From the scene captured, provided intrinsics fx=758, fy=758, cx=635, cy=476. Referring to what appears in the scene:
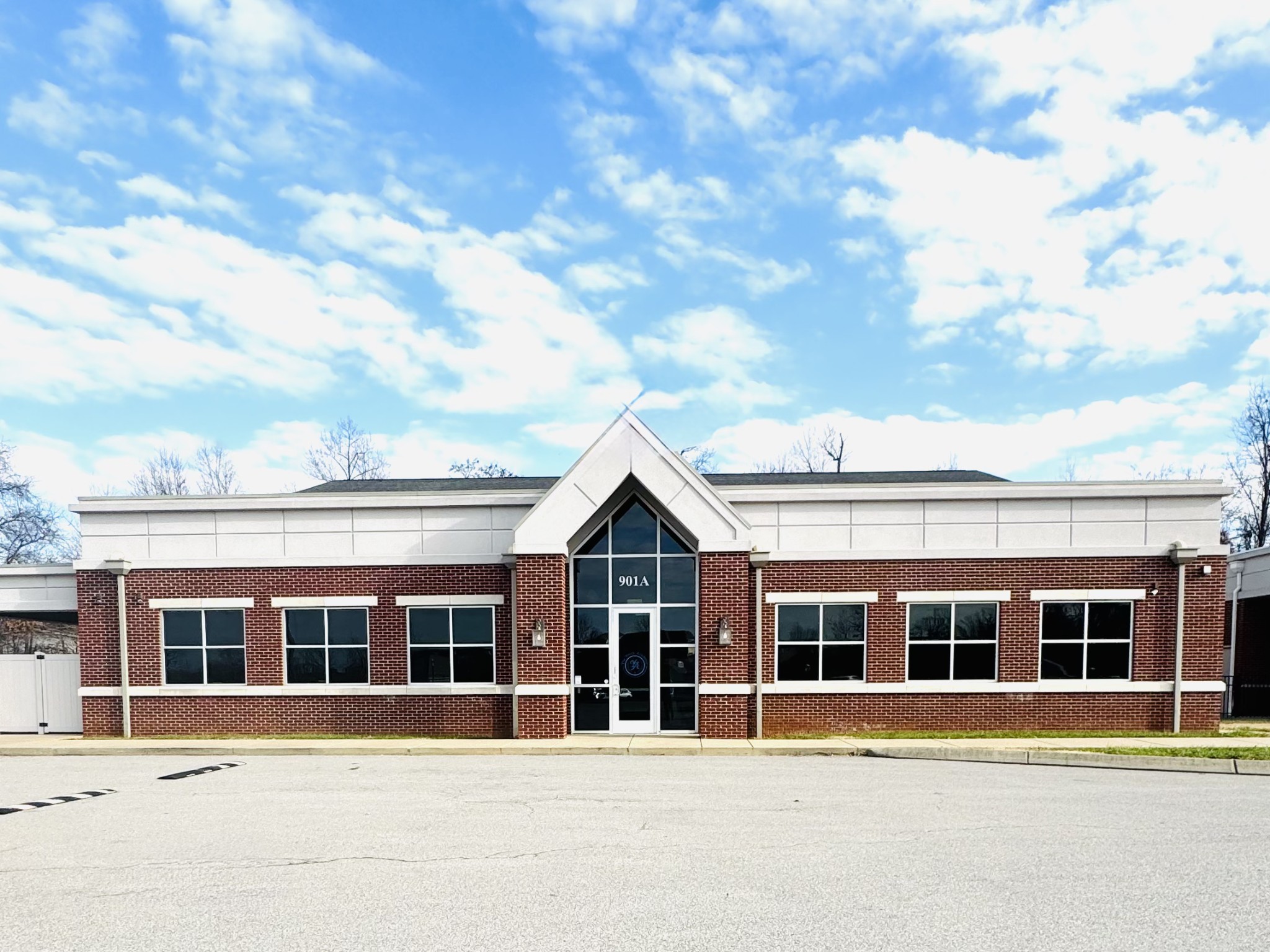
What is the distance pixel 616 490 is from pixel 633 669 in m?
3.38

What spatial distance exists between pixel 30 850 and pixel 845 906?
7.67 m

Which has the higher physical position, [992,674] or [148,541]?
[148,541]

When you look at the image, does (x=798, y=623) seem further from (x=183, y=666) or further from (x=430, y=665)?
(x=183, y=666)

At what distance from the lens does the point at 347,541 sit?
14.6 meters

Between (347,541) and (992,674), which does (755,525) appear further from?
(347,541)

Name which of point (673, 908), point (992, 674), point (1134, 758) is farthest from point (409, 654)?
point (1134, 758)

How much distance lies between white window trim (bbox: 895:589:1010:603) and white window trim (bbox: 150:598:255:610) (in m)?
12.6

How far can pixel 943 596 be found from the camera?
1416cm

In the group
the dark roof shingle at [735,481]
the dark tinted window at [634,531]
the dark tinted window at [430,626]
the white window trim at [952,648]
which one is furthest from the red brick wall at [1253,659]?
the dark tinted window at [430,626]

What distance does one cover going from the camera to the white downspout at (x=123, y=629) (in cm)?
1452

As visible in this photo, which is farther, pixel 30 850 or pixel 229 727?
pixel 229 727

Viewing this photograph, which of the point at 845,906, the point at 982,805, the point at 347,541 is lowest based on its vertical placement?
the point at 982,805

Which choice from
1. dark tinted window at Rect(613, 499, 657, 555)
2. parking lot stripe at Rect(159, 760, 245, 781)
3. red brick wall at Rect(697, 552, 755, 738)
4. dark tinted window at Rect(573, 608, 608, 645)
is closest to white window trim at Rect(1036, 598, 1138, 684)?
red brick wall at Rect(697, 552, 755, 738)

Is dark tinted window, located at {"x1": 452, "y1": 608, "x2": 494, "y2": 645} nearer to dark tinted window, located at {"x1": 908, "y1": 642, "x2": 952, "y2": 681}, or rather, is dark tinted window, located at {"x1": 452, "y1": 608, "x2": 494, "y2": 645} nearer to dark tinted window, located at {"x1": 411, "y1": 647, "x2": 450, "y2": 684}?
dark tinted window, located at {"x1": 411, "y1": 647, "x2": 450, "y2": 684}
